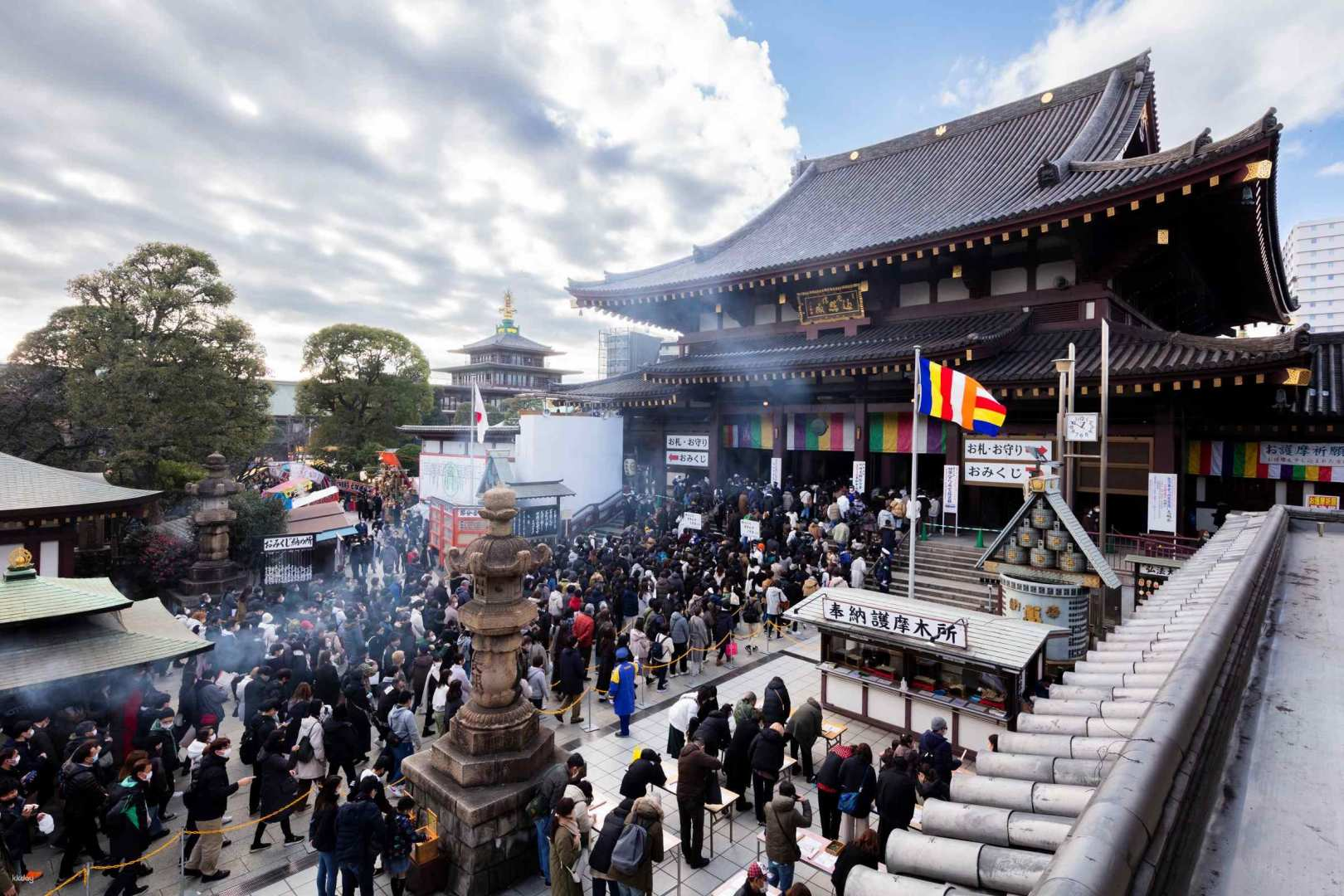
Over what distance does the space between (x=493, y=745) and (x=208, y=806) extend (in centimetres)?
317

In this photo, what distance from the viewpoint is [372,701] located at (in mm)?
9516

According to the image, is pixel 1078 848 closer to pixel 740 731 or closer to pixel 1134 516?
pixel 740 731

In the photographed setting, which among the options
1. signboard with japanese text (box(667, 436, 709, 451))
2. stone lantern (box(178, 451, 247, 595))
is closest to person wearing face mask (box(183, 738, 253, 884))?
stone lantern (box(178, 451, 247, 595))

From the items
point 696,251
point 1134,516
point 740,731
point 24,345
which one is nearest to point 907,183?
point 696,251

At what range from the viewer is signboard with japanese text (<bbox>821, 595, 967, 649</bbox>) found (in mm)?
8938

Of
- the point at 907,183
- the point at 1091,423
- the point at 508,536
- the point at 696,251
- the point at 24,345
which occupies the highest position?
the point at 907,183

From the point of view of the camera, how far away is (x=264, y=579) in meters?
17.2

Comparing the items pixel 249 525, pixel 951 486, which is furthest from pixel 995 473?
pixel 249 525

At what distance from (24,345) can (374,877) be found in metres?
29.2

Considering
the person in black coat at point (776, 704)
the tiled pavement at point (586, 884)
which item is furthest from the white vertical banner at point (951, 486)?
the person in black coat at point (776, 704)

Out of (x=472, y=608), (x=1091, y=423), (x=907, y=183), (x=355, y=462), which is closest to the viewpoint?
(x=472, y=608)

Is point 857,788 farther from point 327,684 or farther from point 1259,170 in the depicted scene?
point 1259,170

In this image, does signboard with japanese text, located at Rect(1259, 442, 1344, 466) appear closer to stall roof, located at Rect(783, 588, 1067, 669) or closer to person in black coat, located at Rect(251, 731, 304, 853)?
stall roof, located at Rect(783, 588, 1067, 669)

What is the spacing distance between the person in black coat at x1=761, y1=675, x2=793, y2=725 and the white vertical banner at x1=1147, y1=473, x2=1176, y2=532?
11.3m
